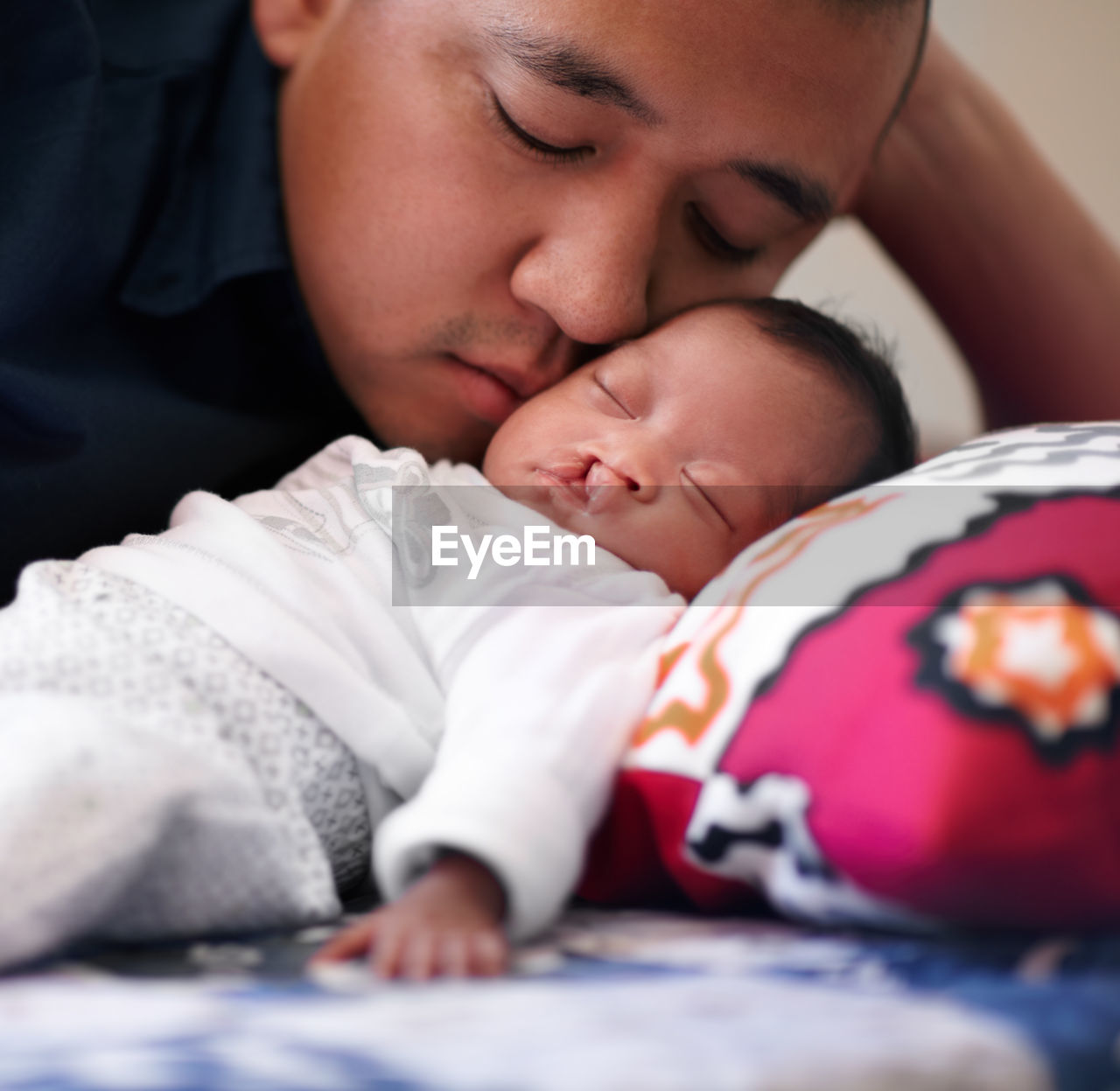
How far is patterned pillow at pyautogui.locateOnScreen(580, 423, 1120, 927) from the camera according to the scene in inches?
20.3

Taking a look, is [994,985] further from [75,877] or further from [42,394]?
[42,394]

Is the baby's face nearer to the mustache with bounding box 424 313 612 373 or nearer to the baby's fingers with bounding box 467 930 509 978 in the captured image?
the mustache with bounding box 424 313 612 373

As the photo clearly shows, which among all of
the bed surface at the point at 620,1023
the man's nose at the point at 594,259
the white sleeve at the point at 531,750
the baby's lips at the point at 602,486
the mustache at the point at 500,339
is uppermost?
the man's nose at the point at 594,259

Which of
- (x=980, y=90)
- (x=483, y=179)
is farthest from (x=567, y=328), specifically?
(x=980, y=90)

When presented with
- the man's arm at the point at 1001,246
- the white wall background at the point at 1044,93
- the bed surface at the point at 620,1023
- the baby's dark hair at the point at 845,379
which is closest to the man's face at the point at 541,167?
the baby's dark hair at the point at 845,379

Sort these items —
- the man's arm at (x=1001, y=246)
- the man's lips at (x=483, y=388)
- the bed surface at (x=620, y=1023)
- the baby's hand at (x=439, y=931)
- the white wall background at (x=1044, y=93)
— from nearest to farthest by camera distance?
the bed surface at (x=620, y=1023), the baby's hand at (x=439, y=931), the man's lips at (x=483, y=388), the man's arm at (x=1001, y=246), the white wall background at (x=1044, y=93)

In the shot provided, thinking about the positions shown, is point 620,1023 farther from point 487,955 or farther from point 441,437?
point 441,437

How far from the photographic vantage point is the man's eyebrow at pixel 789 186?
101 centimetres

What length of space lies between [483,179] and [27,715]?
65cm

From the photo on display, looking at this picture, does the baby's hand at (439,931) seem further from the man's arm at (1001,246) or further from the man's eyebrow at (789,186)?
the man's arm at (1001,246)

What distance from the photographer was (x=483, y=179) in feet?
3.33

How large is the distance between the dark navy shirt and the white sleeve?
48 centimetres

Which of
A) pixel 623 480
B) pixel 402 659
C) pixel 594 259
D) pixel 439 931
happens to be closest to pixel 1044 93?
pixel 594 259

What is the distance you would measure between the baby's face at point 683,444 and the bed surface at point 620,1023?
0.44 meters
